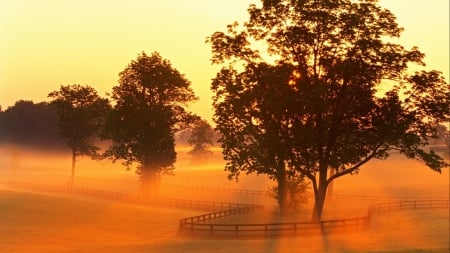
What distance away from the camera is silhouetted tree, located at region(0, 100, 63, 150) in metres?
139

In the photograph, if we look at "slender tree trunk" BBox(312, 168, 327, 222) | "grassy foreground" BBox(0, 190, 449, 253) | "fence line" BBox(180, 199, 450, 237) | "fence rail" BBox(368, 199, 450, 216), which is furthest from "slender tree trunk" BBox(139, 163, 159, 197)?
"slender tree trunk" BBox(312, 168, 327, 222)

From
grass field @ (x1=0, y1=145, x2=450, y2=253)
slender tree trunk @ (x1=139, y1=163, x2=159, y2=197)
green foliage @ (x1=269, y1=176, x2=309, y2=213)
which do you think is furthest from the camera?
slender tree trunk @ (x1=139, y1=163, x2=159, y2=197)

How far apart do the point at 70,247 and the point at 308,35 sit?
2182 cm

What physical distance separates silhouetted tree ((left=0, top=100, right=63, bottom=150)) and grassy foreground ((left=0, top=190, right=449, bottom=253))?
283ft

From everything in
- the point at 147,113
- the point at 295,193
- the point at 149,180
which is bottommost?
the point at 295,193

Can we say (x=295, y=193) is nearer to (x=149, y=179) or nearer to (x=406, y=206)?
(x=406, y=206)

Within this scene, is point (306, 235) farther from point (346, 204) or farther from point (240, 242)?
point (346, 204)

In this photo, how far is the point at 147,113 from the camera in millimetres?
60062

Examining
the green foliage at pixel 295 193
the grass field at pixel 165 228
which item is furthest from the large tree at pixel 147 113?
the green foliage at pixel 295 193

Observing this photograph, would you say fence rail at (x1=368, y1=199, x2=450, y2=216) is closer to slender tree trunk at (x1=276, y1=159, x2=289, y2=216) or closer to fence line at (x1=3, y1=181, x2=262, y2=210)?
slender tree trunk at (x1=276, y1=159, x2=289, y2=216)

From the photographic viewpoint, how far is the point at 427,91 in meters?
39.6

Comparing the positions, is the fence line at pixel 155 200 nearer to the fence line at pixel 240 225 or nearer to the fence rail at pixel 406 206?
the fence line at pixel 240 225

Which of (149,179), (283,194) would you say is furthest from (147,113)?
(283,194)

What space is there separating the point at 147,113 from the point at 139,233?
929 inches
